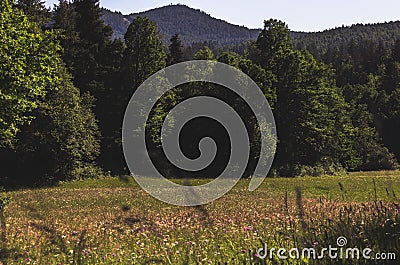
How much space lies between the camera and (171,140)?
57.2 m

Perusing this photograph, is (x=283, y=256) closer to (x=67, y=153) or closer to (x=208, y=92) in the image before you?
(x=67, y=153)

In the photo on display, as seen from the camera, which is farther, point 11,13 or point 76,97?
point 76,97

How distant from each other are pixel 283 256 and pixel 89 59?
178ft

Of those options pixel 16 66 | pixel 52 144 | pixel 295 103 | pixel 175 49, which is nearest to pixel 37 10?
pixel 52 144

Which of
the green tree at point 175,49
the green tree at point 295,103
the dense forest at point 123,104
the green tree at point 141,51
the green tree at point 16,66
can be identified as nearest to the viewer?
the green tree at point 16,66

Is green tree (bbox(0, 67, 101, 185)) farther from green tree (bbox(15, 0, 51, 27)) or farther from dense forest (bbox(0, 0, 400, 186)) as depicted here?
green tree (bbox(15, 0, 51, 27))

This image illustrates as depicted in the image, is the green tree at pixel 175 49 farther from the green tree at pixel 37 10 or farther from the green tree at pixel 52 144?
the green tree at pixel 52 144

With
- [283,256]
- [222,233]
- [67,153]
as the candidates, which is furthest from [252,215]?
[67,153]

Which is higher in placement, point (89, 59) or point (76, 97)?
point (89, 59)

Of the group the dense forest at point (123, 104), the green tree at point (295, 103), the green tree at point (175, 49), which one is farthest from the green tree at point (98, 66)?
the green tree at point (295, 103)

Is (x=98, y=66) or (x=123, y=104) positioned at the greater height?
(x=98, y=66)

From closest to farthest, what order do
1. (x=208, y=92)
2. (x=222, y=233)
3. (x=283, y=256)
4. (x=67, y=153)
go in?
(x=283, y=256), (x=222, y=233), (x=67, y=153), (x=208, y=92)

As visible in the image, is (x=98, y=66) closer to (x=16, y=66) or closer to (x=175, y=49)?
(x=175, y=49)

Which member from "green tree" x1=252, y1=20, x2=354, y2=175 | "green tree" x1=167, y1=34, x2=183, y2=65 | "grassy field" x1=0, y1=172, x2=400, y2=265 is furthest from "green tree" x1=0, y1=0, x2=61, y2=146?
"green tree" x1=167, y1=34, x2=183, y2=65
